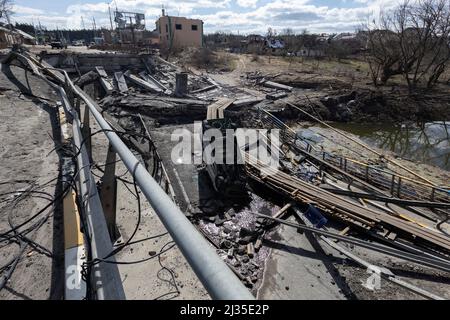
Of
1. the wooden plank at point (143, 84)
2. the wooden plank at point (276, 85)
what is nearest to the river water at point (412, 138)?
the wooden plank at point (276, 85)

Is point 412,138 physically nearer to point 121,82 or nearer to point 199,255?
point 121,82

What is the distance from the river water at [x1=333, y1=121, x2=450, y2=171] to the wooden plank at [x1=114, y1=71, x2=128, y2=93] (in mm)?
14251

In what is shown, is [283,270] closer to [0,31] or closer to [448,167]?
[448,167]

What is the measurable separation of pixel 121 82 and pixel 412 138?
1938 cm

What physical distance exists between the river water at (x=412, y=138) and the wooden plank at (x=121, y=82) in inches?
561

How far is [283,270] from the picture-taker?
231 inches

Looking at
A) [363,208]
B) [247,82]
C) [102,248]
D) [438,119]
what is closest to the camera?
[102,248]

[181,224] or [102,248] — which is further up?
[181,224]

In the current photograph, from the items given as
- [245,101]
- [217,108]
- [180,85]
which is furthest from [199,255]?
[180,85]

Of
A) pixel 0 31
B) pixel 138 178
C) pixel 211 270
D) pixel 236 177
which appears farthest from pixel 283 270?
pixel 0 31

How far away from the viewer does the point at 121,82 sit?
1911 cm

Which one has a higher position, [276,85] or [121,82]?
[121,82]

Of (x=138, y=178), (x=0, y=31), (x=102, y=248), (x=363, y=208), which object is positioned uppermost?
(x=0, y=31)

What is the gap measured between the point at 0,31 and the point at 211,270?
→ 1687 inches
